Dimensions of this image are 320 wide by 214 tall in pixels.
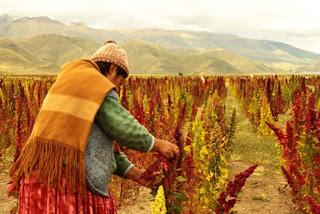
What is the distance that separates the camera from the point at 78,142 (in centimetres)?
299

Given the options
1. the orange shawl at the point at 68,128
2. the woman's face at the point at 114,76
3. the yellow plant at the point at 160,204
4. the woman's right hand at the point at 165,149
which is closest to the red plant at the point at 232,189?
the woman's right hand at the point at 165,149

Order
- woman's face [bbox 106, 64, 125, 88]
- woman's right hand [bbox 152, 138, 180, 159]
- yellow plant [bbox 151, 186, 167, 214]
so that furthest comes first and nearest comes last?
1. woman's face [bbox 106, 64, 125, 88]
2. woman's right hand [bbox 152, 138, 180, 159]
3. yellow plant [bbox 151, 186, 167, 214]

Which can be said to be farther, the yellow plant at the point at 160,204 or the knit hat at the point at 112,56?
the knit hat at the point at 112,56

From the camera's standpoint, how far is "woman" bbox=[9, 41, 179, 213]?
3008mm

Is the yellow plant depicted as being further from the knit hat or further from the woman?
the knit hat

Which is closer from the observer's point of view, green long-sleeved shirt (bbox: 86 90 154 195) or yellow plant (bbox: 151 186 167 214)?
yellow plant (bbox: 151 186 167 214)

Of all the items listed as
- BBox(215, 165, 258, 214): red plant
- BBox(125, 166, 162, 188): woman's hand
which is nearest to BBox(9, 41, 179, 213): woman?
BBox(125, 166, 162, 188): woman's hand

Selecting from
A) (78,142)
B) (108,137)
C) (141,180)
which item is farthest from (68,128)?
(141,180)

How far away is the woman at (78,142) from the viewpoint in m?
3.01

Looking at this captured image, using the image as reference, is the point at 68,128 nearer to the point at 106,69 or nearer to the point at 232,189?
the point at 106,69

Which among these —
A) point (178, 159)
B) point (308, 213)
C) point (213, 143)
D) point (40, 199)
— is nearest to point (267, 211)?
point (308, 213)

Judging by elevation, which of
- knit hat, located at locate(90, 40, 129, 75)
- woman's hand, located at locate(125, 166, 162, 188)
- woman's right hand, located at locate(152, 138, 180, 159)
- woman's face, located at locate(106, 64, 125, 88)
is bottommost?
woman's hand, located at locate(125, 166, 162, 188)

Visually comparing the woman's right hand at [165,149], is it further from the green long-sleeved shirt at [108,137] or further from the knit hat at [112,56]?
the knit hat at [112,56]

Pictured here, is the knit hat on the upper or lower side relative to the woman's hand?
upper
